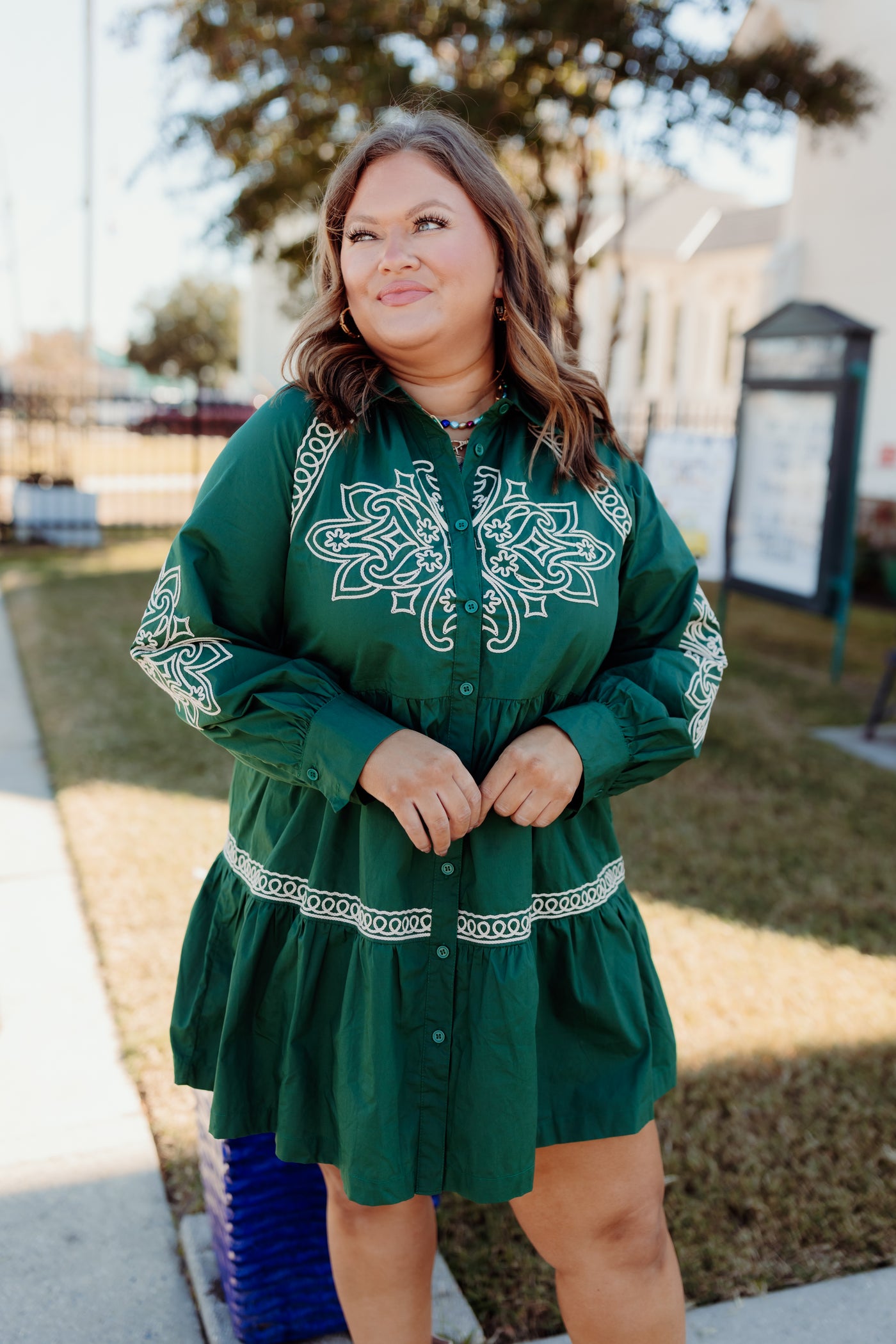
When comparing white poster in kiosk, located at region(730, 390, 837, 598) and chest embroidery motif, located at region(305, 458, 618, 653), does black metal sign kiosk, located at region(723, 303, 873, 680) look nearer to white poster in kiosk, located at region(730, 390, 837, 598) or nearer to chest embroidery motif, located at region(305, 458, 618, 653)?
white poster in kiosk, located at region(730, 390, 837, 598)

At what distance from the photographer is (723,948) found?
12.7ft

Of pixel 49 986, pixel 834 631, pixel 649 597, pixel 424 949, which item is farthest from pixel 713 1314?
pixel 834 631

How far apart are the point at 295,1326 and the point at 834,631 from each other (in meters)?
9.19

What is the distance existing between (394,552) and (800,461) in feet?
23.1

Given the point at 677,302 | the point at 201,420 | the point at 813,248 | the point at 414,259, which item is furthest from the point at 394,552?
the point at 677,302

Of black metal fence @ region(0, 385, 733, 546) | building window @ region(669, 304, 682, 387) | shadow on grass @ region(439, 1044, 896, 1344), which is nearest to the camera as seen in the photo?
shadow on grass @ region(439, 1044, 896, 1344)

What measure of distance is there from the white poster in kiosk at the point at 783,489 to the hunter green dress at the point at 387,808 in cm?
657

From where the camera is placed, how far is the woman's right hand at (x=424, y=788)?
1526 mm

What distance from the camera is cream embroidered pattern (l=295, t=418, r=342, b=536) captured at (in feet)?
5.40

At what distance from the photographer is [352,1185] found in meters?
1.58

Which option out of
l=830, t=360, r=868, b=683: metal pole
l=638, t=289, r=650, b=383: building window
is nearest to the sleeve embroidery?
l=830, t=360, r=868, b=683: metal pole

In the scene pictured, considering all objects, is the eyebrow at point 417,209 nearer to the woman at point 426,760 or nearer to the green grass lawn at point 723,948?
the woman at point 426,760

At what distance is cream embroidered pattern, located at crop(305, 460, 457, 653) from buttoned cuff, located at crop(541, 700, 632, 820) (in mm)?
207

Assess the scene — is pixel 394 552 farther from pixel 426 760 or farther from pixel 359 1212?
pixel 359 1212
